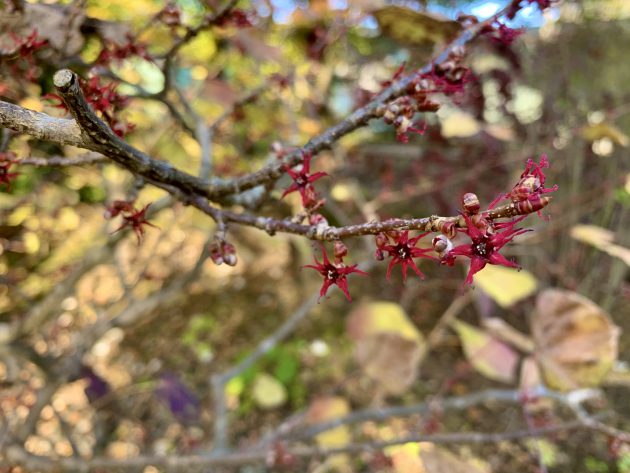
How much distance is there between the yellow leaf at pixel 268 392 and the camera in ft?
6.80

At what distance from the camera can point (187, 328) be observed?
246cm

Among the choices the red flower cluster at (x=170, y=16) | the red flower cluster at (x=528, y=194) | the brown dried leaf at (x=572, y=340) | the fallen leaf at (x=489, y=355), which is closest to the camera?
the red flower cluster at (x=528, y=194)

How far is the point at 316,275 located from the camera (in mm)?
2225

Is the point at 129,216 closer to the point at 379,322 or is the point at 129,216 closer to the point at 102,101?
the point at 102,101

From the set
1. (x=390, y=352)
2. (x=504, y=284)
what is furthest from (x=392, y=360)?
(x=504, y=284)

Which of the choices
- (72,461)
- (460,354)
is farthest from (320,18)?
(460,354)

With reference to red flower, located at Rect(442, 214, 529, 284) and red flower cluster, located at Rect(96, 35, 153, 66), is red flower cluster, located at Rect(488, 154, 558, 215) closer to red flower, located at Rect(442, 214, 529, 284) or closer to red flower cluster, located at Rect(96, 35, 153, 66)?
red flower, located at Rect(442, 214, 529, 284)

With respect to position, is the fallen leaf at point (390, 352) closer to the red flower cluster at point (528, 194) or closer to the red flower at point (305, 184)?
the red flower at point (305, 184)

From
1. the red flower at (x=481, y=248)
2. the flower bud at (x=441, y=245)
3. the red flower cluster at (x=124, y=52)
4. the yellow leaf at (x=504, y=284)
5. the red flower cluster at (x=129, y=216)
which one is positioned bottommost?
the yellow leaf at (x=504, y=284)

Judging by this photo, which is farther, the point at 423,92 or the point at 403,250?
the point at 423,92

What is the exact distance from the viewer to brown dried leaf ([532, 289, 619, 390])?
1.17 m

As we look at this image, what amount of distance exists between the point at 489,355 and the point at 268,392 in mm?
986

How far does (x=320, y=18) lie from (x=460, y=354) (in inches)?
69.3

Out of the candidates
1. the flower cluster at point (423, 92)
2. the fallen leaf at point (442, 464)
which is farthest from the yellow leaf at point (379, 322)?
the flower cluster at point (423, 92)
